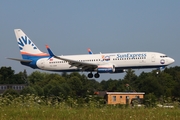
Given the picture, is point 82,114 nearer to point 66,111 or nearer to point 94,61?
point 66,111

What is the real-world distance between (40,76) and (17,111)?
138684mm

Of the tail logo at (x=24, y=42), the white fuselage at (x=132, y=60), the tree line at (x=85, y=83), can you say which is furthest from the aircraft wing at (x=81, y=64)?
the tree line at (x=85, y=83)

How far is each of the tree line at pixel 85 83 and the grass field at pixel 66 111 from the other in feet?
161

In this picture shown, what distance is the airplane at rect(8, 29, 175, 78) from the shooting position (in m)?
56.6

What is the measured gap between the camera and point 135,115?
20.4m

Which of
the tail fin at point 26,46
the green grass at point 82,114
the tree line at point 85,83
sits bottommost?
the green grass at point 82,114

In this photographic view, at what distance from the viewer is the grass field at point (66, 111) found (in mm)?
19812

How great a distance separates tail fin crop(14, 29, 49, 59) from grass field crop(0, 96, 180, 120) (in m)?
41.0

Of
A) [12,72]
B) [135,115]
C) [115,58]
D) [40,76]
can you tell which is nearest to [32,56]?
[115,58]

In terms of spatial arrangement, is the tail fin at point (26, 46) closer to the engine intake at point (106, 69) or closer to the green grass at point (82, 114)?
the engine intake at point (106, 69)

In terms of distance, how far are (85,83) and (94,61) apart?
191 feet

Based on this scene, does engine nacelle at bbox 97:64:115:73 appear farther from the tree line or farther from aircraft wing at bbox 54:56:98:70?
the tree line

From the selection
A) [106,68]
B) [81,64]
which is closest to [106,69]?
[106,68]

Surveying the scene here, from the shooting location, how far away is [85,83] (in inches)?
4648
